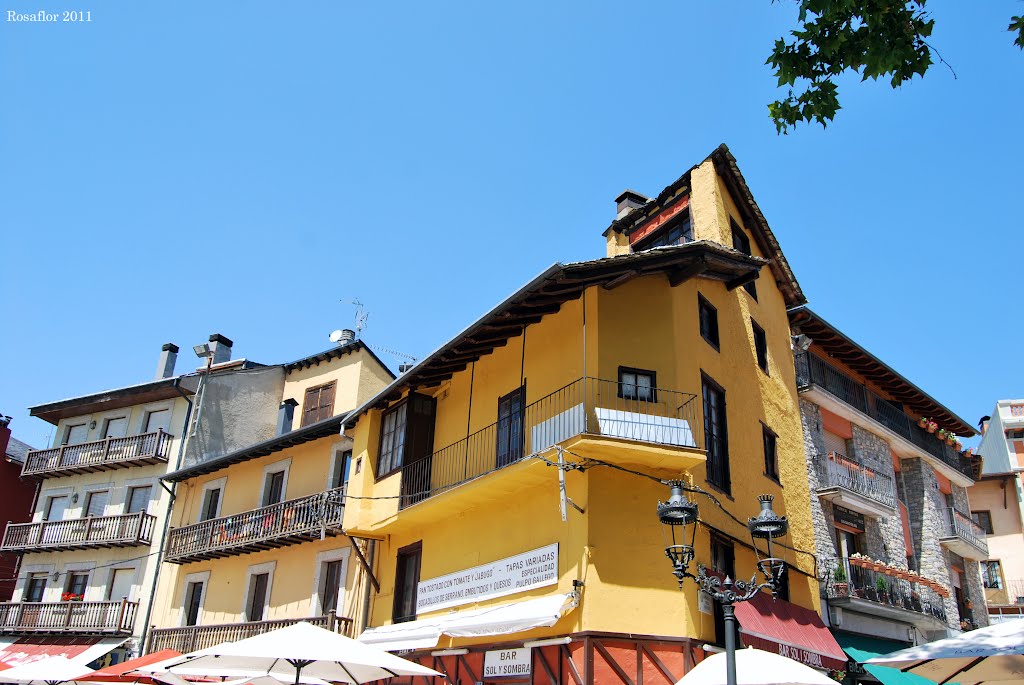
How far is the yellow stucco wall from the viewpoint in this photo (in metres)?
13.2

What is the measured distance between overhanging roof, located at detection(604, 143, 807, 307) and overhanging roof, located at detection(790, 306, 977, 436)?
66cm

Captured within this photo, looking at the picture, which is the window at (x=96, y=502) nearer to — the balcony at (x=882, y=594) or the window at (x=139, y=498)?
the window at (x=139, y=498)

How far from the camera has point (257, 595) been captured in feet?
74.5

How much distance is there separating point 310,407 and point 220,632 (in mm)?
9490

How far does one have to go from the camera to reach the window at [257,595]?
881 inches

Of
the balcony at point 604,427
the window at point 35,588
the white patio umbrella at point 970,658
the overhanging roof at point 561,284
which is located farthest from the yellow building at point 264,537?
the white patio umbrella at point 970,658

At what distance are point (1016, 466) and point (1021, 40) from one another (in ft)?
107

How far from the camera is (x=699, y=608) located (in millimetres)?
13312

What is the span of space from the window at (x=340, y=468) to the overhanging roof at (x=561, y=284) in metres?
4.71

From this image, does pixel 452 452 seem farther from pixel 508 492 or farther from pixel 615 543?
pixel 615 543

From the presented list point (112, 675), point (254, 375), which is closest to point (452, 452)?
point (112, 675)

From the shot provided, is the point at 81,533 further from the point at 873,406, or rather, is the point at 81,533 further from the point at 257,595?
the point at 873,406

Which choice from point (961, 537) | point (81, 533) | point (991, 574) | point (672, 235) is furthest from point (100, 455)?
point (991, 574)

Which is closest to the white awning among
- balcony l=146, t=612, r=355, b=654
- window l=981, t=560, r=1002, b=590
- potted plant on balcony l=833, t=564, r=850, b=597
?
balcony l=146, t=612, r=355, b=654
